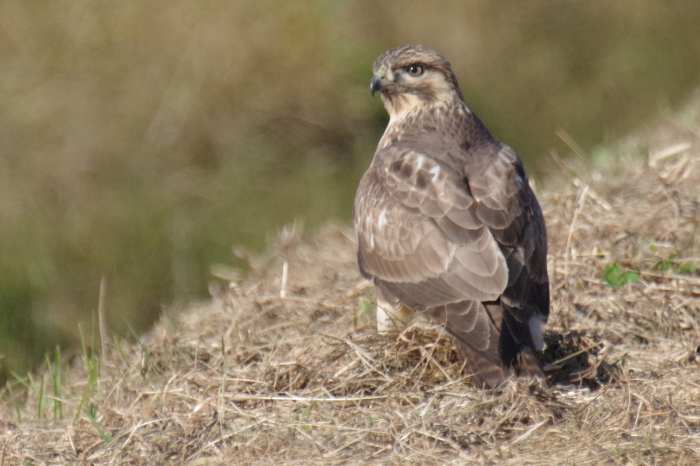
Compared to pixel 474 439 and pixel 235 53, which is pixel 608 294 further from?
pixel 235 53

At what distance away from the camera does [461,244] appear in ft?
13.5

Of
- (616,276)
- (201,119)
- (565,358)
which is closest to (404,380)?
(565,358)

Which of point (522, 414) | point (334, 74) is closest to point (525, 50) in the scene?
point (334, 74)

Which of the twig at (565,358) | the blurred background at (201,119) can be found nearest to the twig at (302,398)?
the twig at (565,358)

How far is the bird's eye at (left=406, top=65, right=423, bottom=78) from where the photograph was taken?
5.14m

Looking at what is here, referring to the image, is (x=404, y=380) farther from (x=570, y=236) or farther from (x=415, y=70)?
(x=415, y=70)

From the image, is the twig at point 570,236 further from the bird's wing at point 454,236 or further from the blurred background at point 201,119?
the blurred background at point 201,119

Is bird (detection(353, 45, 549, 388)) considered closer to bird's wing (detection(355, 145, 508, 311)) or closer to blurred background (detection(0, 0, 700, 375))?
bird's wing (detection(355, 145, 508, 311))

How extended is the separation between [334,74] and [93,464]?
702 cm

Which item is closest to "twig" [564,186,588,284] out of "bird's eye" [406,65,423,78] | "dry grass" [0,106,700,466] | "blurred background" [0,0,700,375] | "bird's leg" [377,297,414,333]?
"dry grass" [0,106,700,466]

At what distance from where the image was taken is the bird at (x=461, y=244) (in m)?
4.00

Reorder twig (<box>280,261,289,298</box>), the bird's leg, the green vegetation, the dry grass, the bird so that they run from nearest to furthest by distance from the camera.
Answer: the dry grass → the bird → the bird's leg → the green vegetation → twig (<box>280,261,289,298</box>)

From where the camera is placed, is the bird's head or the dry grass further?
the bird's head

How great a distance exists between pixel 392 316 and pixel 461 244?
59 cm
